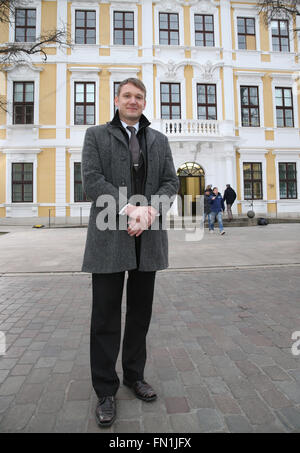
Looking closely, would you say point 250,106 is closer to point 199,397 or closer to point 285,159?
point 285,159

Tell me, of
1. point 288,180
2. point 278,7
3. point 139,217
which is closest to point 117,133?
point 139,217

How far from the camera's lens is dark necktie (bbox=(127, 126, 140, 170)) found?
6.34 feet

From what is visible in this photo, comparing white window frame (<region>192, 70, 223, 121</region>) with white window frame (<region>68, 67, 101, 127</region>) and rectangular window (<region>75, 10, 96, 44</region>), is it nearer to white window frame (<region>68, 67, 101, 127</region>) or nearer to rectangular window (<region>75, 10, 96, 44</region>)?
white window frame (<region>68, 67, 101, 127</region>)

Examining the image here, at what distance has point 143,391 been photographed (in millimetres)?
1909

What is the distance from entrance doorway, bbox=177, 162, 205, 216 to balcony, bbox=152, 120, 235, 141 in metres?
2.03

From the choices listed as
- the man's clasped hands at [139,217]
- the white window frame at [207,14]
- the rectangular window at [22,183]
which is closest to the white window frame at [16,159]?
the rectangular window at [22,183]

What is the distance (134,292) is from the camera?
1.99m

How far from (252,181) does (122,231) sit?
19.8m

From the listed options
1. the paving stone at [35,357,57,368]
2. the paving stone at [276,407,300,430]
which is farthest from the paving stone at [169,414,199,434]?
the paving stone at [35,357,57,368]

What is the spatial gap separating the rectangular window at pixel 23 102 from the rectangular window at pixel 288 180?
1713cm

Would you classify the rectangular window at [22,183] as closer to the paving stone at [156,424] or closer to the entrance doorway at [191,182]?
the entrance doorway at [191,182]

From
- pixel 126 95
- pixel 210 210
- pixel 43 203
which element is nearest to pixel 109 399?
pixel 126 95

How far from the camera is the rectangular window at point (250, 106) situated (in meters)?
20.0

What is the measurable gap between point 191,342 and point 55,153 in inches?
705
